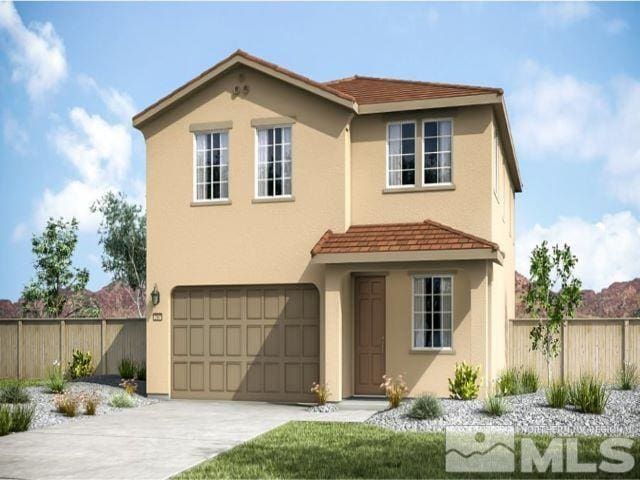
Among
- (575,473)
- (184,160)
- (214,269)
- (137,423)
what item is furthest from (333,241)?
(575,473)

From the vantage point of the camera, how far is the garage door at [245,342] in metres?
19.1

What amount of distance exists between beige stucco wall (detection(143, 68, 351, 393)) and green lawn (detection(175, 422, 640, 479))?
5.61 m

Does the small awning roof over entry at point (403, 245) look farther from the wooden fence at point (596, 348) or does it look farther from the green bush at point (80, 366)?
the green bush at point (80, 366)

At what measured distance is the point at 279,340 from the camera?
1930 cm

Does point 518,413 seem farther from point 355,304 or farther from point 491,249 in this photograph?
point 355,304

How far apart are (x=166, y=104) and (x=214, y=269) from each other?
423 cm

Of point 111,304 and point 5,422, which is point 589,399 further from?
point 111,304

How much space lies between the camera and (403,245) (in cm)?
1772

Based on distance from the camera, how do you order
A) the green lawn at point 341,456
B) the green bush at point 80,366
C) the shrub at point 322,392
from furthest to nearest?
the green bush at point 80,366
the shrub at point 322,392
the green lawn at point 341,456

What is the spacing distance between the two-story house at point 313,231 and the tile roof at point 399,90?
0.07 meters

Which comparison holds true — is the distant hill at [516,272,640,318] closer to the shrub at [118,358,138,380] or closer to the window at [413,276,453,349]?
the window at [413,276,453,349]

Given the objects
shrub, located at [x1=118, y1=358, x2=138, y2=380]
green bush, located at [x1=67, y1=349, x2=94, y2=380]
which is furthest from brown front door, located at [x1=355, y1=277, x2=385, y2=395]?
green bush, located at [x1=67, y1=349, x2=94, y2=380]

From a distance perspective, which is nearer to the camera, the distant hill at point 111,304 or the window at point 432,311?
the window at point 432,311

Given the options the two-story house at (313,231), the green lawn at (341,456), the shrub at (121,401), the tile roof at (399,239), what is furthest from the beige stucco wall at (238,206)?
the green lawn at (341,456)
